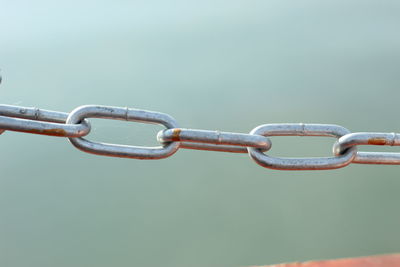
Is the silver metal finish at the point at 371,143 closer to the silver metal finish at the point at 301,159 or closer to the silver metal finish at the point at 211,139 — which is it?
the silver metal finish at the point at 301,159

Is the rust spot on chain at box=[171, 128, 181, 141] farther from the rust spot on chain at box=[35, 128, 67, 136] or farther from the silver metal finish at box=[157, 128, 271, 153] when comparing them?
the rust spot on chain at box=[35, 128, 67, 136]

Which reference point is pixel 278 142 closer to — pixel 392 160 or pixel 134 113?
pixel 392 160

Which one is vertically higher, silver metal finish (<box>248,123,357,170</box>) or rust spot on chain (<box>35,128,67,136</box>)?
rust spot on chain (<box>35,128,67,136</box>)

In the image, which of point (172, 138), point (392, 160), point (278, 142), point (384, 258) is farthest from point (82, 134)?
point (278, 142)

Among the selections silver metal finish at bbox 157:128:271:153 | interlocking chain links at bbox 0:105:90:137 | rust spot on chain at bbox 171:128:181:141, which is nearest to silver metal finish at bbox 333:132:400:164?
silver metal finish at bbox 157:128:271:153

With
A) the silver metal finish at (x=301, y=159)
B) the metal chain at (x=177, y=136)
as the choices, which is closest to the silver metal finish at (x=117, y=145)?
the metal chain at (x=177, y=136)

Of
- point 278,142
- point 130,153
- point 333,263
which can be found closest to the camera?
point 130,153

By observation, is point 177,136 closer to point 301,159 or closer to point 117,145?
point 117,145

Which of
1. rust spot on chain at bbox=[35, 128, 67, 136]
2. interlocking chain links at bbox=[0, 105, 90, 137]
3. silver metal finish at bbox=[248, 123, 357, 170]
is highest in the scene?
interlocking chain links at bbox=[0, 105, 90, 137]
